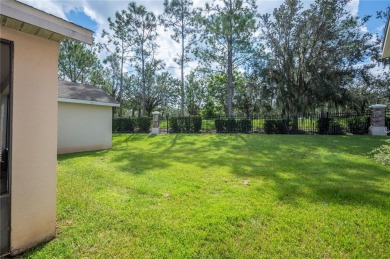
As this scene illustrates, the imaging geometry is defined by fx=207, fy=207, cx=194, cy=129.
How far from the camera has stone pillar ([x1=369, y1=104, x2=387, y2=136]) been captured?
11.6m

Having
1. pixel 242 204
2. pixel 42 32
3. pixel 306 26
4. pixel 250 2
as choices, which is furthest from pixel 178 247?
pixel 250 2

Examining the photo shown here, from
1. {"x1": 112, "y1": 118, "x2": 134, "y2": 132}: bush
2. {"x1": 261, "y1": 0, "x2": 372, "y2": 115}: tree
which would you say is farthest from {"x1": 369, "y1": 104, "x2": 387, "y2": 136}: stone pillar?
{"x1": 112, "y1": 118, "x2": 134, "y2": 132}: bush

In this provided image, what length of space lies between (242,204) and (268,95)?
14.3 meters

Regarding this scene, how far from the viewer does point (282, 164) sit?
228 inches

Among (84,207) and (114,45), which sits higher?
(114,45)

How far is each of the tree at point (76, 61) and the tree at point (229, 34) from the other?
1262 cm

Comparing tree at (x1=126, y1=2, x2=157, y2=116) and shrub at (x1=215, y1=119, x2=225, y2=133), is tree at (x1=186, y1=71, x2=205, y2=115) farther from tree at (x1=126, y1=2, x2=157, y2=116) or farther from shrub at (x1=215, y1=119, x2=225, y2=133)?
shrub at (x1=215, y1=119, x2=225, y2=133)

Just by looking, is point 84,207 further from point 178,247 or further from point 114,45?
point 114,45

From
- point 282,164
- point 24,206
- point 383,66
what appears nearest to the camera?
point 24,206

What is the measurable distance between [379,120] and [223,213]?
1348 cm

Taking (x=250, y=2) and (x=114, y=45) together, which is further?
(x=114, y=45)

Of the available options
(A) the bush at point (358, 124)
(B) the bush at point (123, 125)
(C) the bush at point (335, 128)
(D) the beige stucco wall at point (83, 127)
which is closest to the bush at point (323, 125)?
(C) the bush at point (335, 128)

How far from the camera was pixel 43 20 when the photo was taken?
213 cm

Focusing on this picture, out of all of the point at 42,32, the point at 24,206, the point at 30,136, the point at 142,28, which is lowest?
the point at 24,206
